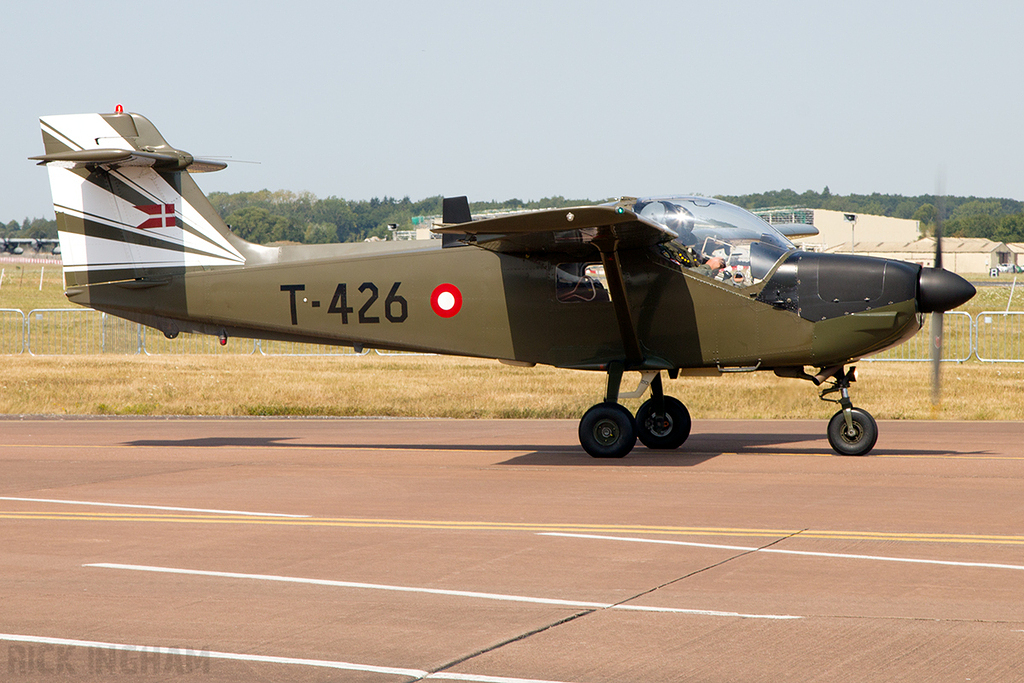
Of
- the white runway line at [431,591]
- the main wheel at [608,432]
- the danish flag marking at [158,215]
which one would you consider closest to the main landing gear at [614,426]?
the main wheel at [608,432]

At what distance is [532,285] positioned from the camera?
13273mm

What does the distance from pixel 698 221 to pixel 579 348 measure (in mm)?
2175

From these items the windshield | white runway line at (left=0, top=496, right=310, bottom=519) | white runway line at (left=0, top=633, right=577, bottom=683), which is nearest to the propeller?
the windshield

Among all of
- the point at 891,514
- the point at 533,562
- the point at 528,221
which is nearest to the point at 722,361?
the point at 528,221

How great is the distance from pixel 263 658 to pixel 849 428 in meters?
9.23

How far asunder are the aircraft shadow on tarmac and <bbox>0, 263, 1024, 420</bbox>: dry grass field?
385cm

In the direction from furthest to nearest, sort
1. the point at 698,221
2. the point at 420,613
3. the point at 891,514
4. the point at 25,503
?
the point at 698,221 < the point at 25,503 < the point at 891,514 < the point at 420,613

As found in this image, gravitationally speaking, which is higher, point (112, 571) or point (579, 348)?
point (579, 348)

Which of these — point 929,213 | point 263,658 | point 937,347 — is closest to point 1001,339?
point 937,347

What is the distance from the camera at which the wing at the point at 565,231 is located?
36.6 ft

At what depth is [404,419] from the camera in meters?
19.0

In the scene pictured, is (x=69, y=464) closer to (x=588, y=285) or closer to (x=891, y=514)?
(x=588, y=285)

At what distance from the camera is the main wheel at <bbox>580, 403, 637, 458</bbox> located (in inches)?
501

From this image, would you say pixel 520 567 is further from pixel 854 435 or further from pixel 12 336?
pixel 12 336
